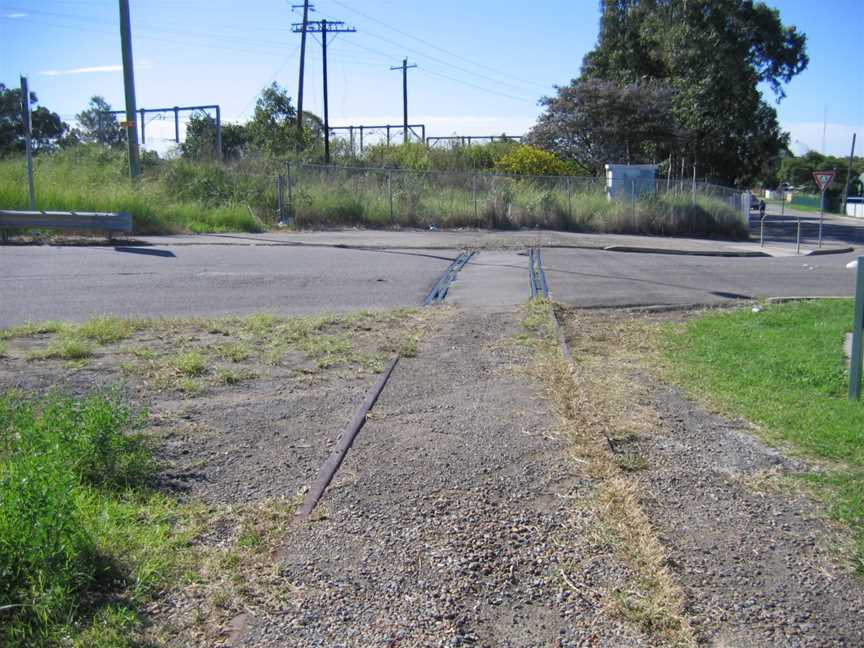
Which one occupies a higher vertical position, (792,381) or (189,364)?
(189,364)

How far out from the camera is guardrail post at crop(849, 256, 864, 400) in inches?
264

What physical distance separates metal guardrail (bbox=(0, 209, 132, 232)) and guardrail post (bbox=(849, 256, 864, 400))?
52.2 ft

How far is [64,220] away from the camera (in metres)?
18.3

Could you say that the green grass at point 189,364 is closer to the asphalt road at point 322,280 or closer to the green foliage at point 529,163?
the asphalt road at point 322,280

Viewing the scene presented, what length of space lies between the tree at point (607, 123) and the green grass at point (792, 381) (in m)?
34.2

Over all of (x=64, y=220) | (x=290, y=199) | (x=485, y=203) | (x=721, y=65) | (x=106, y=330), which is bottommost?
(x=106, y=330)

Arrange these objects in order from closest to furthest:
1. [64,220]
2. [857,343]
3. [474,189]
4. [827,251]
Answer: [857,343], [64,220], [827,251], [474,189]

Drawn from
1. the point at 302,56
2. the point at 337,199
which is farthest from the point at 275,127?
the point at 337,199

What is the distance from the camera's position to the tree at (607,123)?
43344mm

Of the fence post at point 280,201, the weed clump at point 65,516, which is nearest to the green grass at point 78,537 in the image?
the weed clump at point 65,516

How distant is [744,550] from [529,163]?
37.9 m

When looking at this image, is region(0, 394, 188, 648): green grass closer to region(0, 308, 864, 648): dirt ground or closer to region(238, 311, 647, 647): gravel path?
region(0, 308, 864, 648): dirt ground

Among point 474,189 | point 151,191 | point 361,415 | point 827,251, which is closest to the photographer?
point 361,415

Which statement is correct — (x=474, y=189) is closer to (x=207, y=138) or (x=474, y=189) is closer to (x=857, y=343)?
(x=207, y=138)
